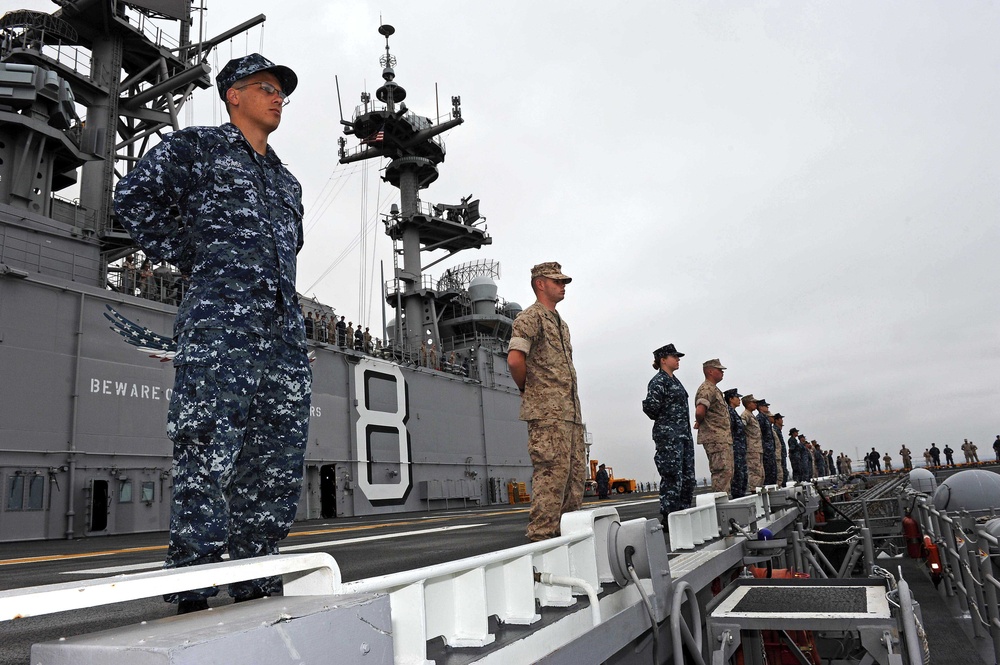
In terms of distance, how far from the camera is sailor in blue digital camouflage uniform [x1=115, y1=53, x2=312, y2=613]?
5.60 feet

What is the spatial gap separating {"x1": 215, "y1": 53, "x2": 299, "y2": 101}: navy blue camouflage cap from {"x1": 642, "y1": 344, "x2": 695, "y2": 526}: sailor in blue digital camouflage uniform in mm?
4523

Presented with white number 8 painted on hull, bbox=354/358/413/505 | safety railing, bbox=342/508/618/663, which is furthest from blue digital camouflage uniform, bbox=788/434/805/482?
safety railing, bbox=342/508/618/663

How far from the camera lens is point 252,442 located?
191 cm

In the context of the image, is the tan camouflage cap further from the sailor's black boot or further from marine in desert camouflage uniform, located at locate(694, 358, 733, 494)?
marine in desert camouflage uniform, located at locate(694, 358, 733, 494)

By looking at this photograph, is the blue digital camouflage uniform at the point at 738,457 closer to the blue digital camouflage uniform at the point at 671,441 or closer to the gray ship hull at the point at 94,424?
the blue digital camouflage uniform at the point at 671,441

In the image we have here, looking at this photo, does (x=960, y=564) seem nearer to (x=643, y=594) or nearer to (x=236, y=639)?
(x=643, y=594)

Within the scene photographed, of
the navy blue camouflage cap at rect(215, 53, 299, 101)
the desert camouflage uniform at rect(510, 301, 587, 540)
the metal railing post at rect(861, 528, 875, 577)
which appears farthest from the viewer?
the metal railing post at rect(861, 528, 875, 577)

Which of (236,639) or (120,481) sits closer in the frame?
(236,639)

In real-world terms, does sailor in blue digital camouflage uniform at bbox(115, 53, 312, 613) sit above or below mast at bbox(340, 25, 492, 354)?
below

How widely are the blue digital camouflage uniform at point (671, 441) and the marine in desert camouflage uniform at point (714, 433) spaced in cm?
165

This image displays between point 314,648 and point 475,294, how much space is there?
26968mm

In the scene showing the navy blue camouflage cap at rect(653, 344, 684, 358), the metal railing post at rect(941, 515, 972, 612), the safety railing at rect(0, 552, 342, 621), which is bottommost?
the metal railing post at rect(941, 515, 972, 612)

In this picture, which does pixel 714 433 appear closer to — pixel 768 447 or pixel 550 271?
pixel 550 271

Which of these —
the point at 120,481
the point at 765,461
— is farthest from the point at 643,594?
the point at 120,481
